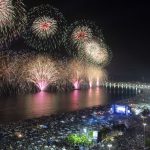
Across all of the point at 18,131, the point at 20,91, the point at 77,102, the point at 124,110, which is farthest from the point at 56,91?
the point at 18,131

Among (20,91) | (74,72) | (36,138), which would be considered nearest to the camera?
(36,138)

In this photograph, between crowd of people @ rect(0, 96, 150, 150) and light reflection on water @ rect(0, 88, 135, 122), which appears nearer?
crowd of people @ rect(0, 96, 150, 150)

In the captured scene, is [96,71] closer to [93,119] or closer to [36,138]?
[93,119]

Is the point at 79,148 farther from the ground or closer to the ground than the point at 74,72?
closer to the ground

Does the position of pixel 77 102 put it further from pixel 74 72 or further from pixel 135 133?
pixel 135 133

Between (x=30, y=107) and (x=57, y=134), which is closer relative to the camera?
(x=57, y=134)

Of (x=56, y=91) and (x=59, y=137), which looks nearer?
(x=59, y=137)

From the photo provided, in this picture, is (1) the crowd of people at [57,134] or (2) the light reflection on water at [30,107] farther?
(2) the light reflection on water at [30,107]

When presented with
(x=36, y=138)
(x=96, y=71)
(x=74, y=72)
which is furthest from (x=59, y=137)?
(x=96, y=71)

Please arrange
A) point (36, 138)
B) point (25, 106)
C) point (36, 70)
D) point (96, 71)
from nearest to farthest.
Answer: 1. point (36, 138)
2. point (25, 106)
3. point (36, 70)
4. point (96, 71)
